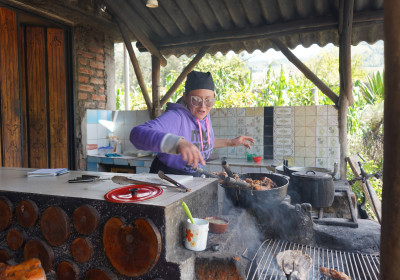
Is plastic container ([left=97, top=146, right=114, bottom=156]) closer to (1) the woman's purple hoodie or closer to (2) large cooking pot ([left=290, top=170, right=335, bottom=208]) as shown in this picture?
(1) the woman's purple hoodie

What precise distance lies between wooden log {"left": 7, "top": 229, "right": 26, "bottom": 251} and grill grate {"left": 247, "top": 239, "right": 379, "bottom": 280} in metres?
1.52

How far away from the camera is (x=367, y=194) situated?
4141 mm

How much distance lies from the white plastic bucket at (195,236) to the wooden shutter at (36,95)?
4.79 m

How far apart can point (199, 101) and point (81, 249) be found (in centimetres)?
161

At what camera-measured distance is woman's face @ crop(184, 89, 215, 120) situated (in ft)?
9.00

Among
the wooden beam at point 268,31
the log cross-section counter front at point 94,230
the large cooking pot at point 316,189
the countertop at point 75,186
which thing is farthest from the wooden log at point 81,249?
the wooden beam at point 268,31

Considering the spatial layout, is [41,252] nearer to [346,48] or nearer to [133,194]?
[133,194]

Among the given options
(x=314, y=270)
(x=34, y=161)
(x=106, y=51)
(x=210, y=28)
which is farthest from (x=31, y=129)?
(x=314, y=270)

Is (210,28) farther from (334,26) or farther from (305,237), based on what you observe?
(305,237)

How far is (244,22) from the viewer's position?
458 centimetres

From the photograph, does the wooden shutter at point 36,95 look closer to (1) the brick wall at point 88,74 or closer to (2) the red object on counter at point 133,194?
(1) the brick wall at point 88,74

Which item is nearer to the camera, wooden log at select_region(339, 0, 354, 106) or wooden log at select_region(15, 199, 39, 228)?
wooden log at select_region(15, 199, 39, 228)

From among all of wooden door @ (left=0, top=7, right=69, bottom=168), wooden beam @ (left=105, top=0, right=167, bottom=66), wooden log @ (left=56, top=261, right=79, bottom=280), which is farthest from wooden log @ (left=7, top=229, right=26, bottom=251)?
wooden beam @ (left=105, top=0, right=167, bottom=66)

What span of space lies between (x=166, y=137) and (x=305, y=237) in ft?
4.72
